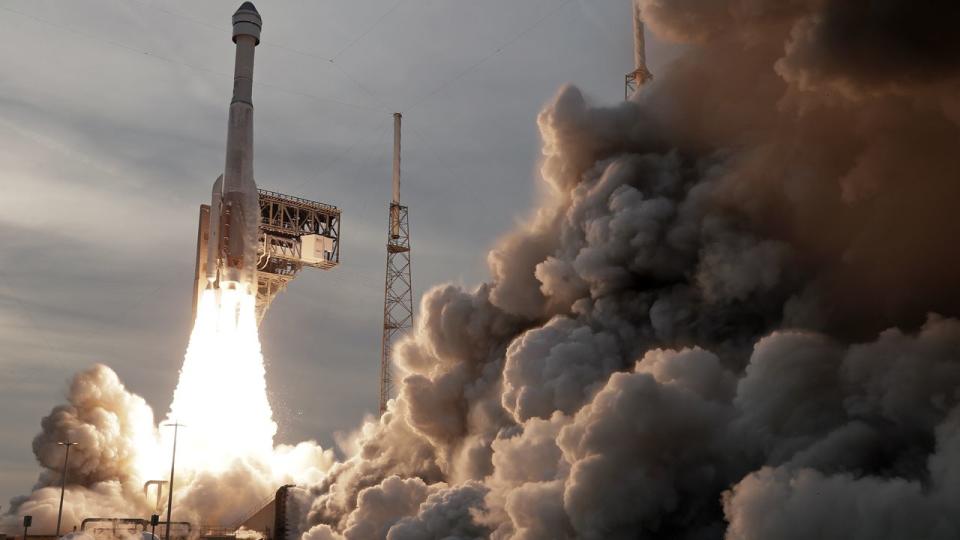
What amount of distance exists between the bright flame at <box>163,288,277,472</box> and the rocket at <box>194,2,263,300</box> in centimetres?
129

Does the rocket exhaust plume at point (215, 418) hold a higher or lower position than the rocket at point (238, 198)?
lower

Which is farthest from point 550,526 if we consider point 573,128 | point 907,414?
point 573,128

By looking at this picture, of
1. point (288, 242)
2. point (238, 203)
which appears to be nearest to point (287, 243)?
point (288, 242)

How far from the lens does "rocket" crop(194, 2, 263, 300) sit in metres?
61.8

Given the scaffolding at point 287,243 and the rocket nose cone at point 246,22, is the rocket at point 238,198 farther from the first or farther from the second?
the scaffolding at point 287,243

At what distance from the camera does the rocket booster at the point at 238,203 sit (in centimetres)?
6175

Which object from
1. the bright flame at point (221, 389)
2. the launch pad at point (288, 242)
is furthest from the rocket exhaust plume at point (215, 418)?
the launch pad at point (288, 242)

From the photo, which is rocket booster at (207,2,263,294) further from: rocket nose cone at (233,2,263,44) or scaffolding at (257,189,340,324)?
scaffolding at (257,189,340,324)

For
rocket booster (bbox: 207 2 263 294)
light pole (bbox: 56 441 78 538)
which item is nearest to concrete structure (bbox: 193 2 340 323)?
rocket booster (bbox: 207 2 263 294)

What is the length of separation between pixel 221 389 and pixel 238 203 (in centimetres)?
1092

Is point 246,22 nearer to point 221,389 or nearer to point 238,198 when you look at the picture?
point 238,198

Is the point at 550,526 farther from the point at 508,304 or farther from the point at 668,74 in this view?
the point at 668,74

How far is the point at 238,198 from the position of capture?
6191 centimetres

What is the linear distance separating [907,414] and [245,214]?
4215 centimetres
